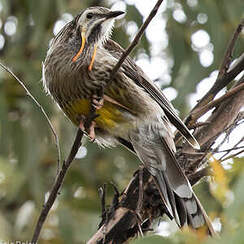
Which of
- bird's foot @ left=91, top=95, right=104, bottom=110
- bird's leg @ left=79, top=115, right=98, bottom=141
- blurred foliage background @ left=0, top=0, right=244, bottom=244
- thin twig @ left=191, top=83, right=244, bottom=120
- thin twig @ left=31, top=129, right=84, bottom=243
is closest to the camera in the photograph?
thin twig @ left=31, top=129, right=84, bottom=243

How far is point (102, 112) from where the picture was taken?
2576mm

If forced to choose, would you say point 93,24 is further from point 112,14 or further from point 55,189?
point 55,189

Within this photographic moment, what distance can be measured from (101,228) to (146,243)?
908mm

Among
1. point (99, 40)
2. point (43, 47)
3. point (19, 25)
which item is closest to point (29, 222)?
point (43, 47)

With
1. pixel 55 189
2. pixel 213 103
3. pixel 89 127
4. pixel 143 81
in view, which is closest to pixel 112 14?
pixel 143 81

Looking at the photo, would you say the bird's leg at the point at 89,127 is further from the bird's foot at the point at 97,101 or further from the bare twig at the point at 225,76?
the bare twig at the point at 225,76

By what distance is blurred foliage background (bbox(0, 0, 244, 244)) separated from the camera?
3648 mm

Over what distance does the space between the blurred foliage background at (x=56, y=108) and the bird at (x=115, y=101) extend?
654mm

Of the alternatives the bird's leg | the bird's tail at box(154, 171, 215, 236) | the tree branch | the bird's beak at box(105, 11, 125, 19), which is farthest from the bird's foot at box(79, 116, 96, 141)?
the bird's beak at box(105, 11, 125, 19)

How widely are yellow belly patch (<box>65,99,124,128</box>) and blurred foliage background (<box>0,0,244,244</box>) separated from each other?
0.70m

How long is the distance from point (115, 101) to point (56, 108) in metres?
1.51

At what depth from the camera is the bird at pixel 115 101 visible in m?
2.52

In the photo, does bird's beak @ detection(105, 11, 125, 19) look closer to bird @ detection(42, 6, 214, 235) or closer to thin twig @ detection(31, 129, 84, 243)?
bird @ detection(42, 6, 214, 235)

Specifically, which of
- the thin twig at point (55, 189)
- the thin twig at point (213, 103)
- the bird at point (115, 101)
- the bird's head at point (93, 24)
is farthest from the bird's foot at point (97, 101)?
the thin twig at point (55, 189)
